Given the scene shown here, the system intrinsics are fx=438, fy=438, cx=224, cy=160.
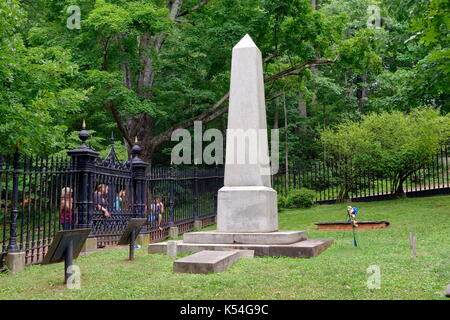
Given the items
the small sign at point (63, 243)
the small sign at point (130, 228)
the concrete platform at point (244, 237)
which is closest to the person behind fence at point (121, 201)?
the concrete platform at point (244, 237)

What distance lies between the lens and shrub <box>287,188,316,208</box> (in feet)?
66.9

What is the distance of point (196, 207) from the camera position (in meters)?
16.4

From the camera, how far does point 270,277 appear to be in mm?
6422

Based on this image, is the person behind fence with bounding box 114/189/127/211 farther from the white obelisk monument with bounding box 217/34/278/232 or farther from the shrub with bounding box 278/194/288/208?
the shrub with bounding box 278/194/288/208

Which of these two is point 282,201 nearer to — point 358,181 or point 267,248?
Result: point 358,181

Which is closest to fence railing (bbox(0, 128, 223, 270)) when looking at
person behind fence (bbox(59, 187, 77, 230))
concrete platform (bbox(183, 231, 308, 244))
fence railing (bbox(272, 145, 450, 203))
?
person behind fence (bbox(59, 187, 77, 230))

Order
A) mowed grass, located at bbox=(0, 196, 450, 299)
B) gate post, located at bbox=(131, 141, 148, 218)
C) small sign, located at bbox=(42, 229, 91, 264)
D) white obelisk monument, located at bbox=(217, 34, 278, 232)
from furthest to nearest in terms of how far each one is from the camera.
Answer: gate post, located at bbox=(131, 141, 148, 218)
white obelisk monument, located at bbox=(217, 34, 278, 232)
small sign, located at bbox=(42, 229, 91, 264)
mowed grass, located at bbox=(0, 196, 450, 299)

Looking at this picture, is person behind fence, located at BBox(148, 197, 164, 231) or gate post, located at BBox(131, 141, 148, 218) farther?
person behind fence, located at BBox(148, 197, 164, 231)

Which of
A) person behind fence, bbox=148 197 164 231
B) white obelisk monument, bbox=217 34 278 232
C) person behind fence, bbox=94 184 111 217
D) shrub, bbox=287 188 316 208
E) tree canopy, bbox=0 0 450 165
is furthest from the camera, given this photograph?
shrub, bbox=287 188 316 208

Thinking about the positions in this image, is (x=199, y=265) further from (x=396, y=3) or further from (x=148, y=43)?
(x=148, y=43)

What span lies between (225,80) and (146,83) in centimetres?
406

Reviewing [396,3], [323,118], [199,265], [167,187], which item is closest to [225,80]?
[167,187]

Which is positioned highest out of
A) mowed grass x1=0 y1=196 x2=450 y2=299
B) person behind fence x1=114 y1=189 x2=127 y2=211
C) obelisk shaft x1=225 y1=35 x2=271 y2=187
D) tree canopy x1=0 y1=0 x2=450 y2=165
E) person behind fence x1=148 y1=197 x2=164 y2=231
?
tree canopy x1=0 y1=0 x2=450 y2=165

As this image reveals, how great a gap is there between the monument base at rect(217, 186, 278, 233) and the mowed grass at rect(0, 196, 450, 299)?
1381 mm
